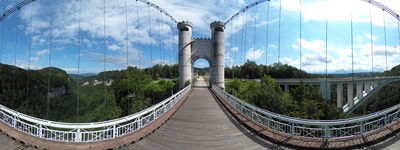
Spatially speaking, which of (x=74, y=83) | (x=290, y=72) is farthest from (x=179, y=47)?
(x=290, y=72)

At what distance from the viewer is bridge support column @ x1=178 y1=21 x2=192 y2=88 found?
30125 millimetres

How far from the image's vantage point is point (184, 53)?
30109 millimetres

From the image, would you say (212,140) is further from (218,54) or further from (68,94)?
(68,94)

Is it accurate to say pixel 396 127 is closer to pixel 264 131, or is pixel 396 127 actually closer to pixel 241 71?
pixel 264 131

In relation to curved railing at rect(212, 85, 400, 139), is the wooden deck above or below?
below

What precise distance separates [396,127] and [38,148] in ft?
33.9

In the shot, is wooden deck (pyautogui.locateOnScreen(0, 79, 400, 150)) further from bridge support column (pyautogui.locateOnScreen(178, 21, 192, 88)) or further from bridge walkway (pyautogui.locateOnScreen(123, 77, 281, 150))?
bridge support column (pyautogui.locateOnScreen(178, 21, 192, 88))

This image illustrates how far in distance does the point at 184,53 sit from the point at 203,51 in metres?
3.56

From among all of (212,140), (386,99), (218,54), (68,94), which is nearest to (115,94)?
(68,94)

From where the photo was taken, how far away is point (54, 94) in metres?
39.2

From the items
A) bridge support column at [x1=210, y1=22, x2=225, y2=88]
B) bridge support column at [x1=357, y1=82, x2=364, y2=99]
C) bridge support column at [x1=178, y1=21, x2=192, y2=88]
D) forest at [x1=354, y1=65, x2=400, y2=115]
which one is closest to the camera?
bridge support column at [x1=178, y1=21, x2=192, y2=88]

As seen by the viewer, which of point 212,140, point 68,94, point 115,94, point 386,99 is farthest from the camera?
point 115,94

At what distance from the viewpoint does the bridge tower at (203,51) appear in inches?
1191

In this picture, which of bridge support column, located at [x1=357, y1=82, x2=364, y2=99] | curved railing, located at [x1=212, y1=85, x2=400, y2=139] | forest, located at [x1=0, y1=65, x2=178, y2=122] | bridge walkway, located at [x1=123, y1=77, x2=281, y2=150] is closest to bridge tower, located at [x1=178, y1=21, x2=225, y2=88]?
forest, located at [x1=0, y1=65, x2=178, y2=122]
